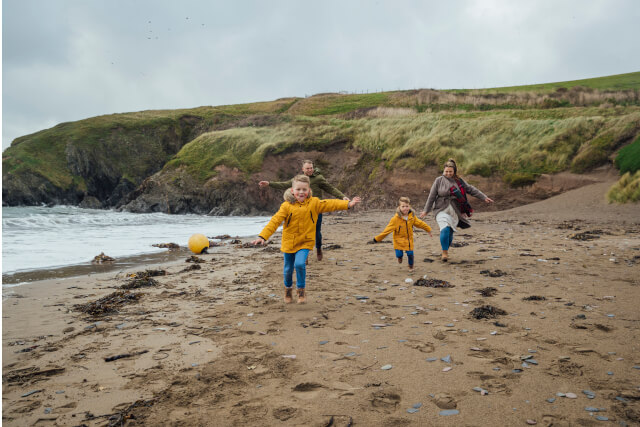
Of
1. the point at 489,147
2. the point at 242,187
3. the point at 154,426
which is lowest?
the point at 154,426

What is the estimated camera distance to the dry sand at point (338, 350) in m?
3.09

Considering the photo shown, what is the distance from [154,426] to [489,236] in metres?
10.8

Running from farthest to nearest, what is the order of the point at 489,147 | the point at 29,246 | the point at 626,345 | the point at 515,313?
1. the point at 489,147
2. the point at 29,246
3. the point at 515,313
4. the point at 626,345

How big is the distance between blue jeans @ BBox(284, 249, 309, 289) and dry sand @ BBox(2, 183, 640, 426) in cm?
37

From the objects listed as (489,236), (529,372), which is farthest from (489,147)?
(529,372)

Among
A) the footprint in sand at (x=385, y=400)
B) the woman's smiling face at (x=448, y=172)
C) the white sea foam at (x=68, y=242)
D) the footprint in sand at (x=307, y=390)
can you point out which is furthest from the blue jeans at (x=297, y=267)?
the white sea foam at (x=68, y=242)

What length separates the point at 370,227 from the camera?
53.5ft

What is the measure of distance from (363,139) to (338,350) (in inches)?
1002

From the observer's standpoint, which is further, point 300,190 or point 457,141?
point 457,141

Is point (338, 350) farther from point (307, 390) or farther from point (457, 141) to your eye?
point (457, 141)

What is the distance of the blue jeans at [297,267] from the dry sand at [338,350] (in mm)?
372

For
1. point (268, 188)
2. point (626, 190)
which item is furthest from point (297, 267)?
point (268, 188)

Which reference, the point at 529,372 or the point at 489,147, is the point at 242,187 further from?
the point at 529,372

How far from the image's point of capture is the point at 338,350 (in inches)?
165
